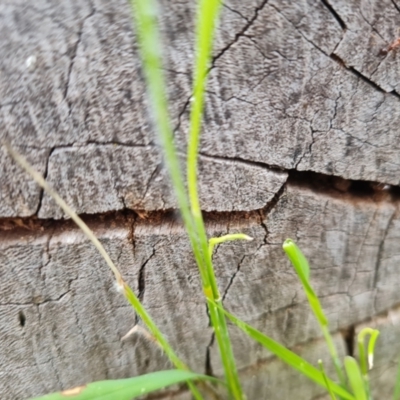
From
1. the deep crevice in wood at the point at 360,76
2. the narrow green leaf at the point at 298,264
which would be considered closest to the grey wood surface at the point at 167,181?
the deep crevice in wood at the point at 360,76

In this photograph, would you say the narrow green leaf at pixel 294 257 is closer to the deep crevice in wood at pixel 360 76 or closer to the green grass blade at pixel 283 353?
the green grass blade at pixel 283 353

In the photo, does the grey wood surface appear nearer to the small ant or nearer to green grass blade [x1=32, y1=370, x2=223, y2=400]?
the small ant

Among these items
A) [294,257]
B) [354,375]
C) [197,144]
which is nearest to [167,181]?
[197,144]

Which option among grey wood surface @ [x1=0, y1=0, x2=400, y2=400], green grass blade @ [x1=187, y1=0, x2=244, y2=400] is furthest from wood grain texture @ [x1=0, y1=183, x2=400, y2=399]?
green grass blade @ [x1=187, y1=0, x2=244, y2=400]

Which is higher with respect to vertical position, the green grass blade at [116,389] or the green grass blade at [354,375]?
the green grass blade at [116,389]

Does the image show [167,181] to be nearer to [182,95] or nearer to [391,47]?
[182,95]

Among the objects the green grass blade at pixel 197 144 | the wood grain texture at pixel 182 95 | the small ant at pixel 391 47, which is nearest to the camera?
the green grass blade at pixel 197 144

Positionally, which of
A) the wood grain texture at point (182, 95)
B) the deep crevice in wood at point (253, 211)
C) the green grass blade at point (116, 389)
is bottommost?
the green grass blade at point (116, 389)

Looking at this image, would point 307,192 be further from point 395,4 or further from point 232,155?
point 395,4

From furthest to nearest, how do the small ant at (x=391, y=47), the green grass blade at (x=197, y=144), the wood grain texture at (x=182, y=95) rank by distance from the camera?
the small ant at (x=391, y=47) < the wood grain texture at (x=182, y=95) < the green grass blade at (x=197, y=144)
